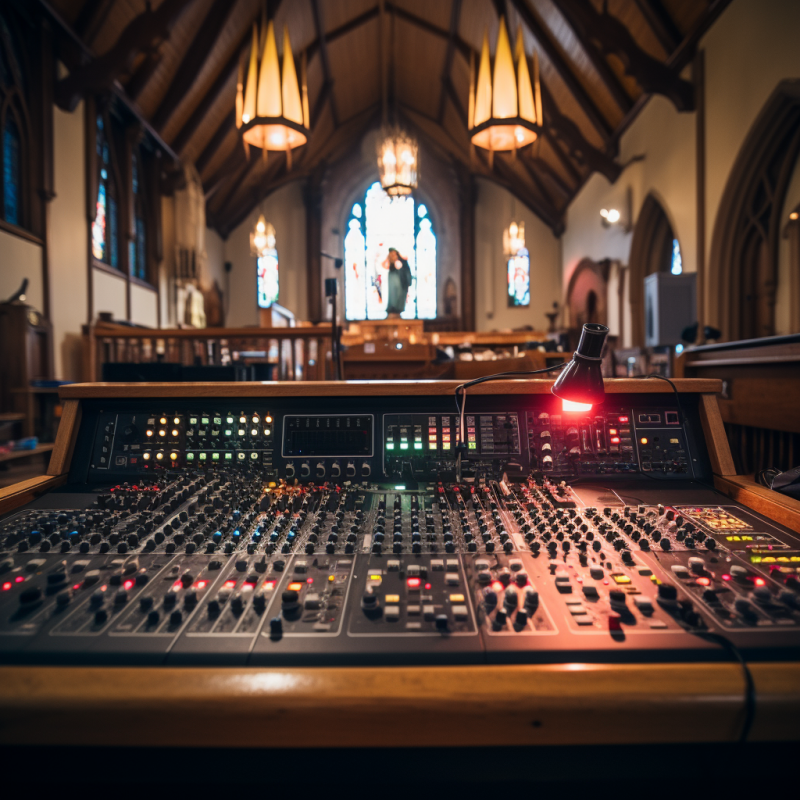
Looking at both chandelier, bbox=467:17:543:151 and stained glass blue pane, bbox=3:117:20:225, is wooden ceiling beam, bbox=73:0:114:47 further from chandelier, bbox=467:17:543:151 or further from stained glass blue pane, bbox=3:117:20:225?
chandelier, bbox=467:17:543:151

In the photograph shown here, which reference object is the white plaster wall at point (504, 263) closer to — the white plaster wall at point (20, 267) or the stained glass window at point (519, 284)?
the stained glass window at point (519, 284)

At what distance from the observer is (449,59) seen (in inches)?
384

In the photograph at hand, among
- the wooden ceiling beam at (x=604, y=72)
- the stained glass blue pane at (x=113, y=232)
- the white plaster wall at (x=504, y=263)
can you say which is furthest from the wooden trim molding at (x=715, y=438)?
the white plaster wall at (x=504, y=263)

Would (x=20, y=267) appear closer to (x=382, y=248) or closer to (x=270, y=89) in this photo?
(x=270, y=89)

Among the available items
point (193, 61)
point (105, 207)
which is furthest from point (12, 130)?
point (193, 61)

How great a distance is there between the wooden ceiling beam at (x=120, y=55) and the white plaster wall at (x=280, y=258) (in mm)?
5985

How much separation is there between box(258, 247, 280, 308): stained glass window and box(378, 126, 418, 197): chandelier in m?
6.57

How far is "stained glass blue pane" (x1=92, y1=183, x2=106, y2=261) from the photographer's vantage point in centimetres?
708

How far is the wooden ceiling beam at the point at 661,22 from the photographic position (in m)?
5.71

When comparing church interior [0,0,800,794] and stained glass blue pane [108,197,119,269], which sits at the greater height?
stained glass blue pane [108,197,119,269]

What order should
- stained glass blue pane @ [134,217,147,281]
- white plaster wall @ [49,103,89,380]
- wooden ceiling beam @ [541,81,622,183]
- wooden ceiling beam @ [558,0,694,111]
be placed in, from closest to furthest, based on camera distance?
wooden ceiling beam @ [558,0,694,111]
white plaster wall @ [49,103,89,380]
wooden ceiling beam @ [541,81,622,183]
stained glass blue pane @ [134,217,147,281]

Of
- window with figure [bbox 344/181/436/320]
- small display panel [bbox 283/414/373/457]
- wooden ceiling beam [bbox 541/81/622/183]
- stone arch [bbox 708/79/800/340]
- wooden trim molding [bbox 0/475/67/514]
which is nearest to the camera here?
wooden trim molding [bbox 0/475/67/514]

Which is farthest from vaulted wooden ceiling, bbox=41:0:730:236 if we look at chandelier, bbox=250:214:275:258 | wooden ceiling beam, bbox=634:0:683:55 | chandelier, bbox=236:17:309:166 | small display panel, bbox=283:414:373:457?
small display panel, bbox=283:414:373:457

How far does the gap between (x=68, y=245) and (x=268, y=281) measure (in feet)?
20.1
